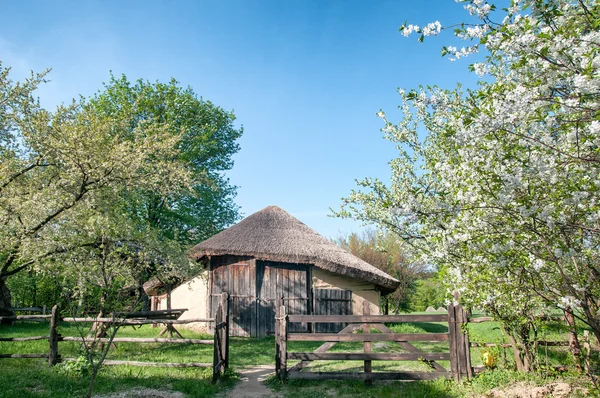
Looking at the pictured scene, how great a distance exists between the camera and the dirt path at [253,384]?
7582 mm

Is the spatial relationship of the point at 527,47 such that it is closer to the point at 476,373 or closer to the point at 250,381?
the point at 476,373

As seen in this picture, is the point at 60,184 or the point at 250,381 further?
the point at 60,184

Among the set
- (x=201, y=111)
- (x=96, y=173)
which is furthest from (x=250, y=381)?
(x=201, y=111)

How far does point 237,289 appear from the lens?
52.1 ft

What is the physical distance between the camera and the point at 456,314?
7.94 metres

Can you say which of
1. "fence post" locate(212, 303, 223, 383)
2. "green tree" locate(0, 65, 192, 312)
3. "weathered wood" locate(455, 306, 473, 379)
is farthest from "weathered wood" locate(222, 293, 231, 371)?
"weathered wood" locate(455, 306, 473, 379)

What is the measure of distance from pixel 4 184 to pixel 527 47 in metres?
10.8

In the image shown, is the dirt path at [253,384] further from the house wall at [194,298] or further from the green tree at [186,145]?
the green tree at [186,145]

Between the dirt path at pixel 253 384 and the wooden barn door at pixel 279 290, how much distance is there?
224 inches

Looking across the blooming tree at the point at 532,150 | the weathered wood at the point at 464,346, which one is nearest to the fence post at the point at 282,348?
the weathered wood at the point at 464,346

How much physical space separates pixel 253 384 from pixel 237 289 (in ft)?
25.5

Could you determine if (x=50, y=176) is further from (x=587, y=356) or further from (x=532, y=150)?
(x=587, y=356)

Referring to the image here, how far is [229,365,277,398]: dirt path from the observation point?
758 centimetres

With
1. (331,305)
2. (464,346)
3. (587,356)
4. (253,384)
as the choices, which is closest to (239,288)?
(331,305)
